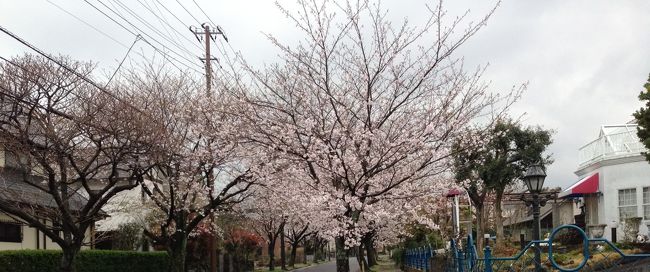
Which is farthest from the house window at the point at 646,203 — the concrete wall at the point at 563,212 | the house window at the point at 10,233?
the house window at the point at 10,233

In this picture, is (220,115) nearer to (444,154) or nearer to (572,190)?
(444,154)

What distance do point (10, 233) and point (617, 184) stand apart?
2208 centimetres

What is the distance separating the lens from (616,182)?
78.2ft

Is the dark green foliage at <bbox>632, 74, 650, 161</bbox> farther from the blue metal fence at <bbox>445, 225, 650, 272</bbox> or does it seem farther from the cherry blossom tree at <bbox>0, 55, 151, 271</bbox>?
the cherry blossom tree at <bbox>0, 55, 151, 271</bbox>

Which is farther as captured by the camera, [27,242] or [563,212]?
[563,212]

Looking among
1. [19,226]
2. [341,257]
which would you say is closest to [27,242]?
[19,226]

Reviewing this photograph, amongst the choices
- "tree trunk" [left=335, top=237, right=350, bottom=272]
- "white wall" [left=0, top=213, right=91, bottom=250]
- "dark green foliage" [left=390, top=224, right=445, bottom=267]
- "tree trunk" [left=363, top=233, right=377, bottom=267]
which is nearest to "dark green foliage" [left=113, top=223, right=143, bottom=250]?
"white wall" [left=0, top=213, right=91, bottom=250]

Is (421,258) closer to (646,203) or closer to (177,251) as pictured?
(646,203)

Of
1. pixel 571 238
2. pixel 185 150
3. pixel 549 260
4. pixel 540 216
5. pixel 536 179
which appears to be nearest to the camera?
pixel 549 260

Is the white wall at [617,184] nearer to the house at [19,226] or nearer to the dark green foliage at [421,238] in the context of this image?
the dark green foliage at [421,238]

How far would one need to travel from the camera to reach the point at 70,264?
47.6 ft

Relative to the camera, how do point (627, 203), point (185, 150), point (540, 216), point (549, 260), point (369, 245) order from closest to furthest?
point (549, 260), point (185, 150), point (627, 203), point (540, 216), point (369, 245)

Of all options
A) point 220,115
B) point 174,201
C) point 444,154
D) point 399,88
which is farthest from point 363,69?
point 174,201

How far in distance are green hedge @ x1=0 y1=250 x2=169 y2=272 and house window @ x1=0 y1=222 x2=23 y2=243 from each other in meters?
2.68
